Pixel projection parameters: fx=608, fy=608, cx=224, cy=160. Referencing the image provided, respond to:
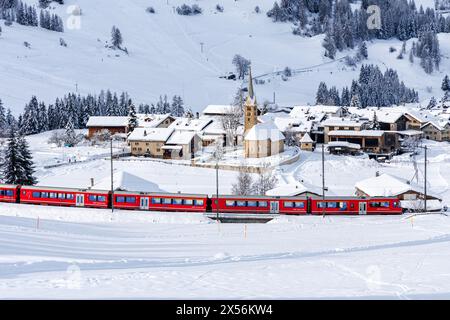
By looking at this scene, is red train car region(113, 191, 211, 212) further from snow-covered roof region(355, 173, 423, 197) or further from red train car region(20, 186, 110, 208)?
snow-covered roof region(355, 173, 423, 197)

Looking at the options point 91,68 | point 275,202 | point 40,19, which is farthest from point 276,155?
point 40,19

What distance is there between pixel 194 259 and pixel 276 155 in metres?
46.2

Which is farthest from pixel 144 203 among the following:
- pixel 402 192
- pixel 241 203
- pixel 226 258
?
pixel 402 192

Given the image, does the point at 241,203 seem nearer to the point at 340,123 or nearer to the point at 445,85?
the point at 340,123

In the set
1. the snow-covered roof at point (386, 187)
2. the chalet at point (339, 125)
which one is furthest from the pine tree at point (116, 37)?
the snow-covered roof at point (386, 187)

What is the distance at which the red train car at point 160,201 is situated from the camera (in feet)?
125

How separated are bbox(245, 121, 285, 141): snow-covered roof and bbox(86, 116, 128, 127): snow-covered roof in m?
29.5

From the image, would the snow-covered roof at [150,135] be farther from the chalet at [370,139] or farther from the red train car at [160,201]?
the red train car at [160,201]

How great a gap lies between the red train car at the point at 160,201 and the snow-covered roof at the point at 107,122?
2113 inches

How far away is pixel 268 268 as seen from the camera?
19.1 m

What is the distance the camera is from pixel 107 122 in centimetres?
9138

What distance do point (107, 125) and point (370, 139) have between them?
3846cm

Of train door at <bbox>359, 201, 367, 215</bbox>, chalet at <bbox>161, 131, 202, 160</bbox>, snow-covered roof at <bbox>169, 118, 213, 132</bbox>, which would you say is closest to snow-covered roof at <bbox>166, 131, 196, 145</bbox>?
chalet at <bbox>161, 131, 202, 160</bbox>
